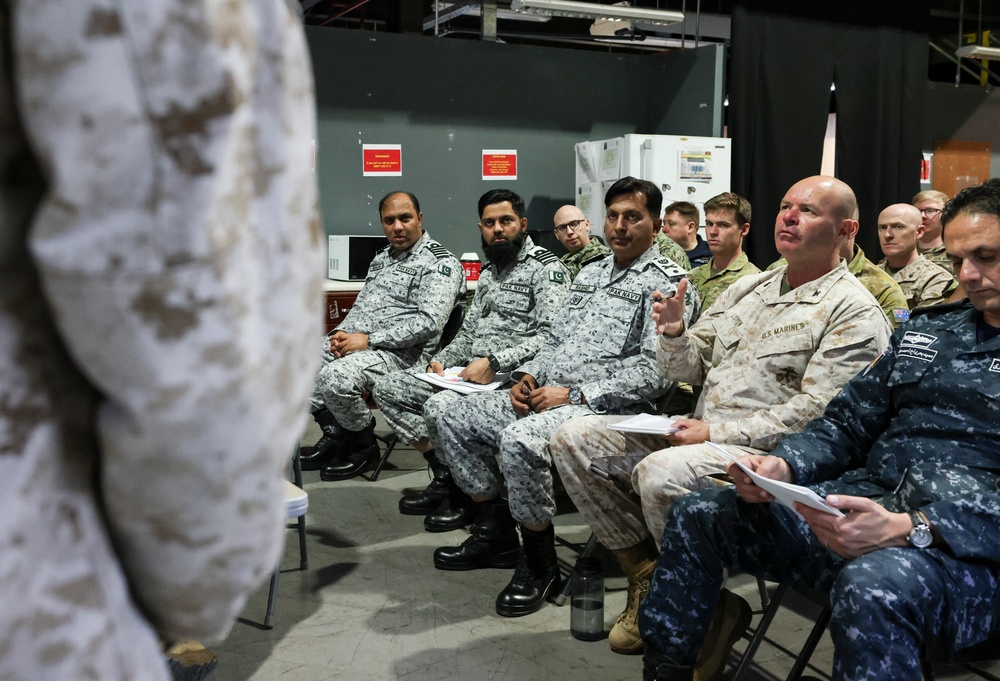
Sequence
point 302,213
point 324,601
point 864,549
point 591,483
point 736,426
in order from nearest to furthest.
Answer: point 302,213 → point 864,549 → point 736,426 → point 591,483 → point 324,601

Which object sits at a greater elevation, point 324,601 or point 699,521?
point 699,521

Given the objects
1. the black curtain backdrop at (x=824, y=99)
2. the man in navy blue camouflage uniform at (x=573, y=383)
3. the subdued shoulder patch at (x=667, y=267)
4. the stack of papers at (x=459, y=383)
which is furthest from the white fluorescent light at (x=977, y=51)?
the stack of papers at (x=459, y=383)

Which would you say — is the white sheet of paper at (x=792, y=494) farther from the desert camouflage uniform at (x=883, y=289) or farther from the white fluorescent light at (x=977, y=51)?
the white fluorescent light at (x=977, y=51)

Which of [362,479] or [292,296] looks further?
[362,479]

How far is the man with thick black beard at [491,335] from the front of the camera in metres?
3.95

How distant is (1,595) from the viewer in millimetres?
549

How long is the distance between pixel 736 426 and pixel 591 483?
1.59ft

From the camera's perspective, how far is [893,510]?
6.76 feet

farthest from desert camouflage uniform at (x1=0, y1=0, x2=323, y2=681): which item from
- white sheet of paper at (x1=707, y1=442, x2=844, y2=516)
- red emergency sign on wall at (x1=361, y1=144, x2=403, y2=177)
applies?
red emergency sign on wall at (x1=361, y1=144, x2=403, y2=177)

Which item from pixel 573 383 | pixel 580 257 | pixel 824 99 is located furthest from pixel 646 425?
pixel 824 99

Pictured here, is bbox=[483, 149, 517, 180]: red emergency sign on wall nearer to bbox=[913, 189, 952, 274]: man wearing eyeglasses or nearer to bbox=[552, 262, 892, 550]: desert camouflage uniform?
bbox=[913, 189, 952, 274]: man wearing eyeglasses

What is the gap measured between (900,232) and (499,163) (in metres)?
3.17

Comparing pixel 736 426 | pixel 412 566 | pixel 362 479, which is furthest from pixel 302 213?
pixel 362 479

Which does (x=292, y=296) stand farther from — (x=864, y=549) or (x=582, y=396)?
(x=582, y=396)
